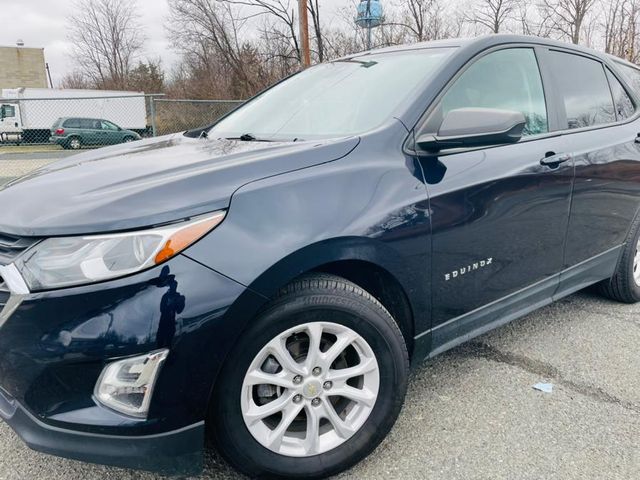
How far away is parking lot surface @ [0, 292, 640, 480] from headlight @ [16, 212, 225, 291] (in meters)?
0.88

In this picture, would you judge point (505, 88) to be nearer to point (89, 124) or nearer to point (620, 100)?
point (620, 100)

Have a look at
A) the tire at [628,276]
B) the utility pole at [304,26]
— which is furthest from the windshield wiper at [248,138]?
the utility pole at [304,26]

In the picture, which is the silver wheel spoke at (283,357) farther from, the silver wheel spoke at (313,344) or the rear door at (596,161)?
the rear door at (596,161)

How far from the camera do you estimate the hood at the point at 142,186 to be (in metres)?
1.54

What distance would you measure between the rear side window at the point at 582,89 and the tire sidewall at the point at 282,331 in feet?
5.93

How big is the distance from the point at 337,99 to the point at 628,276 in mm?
2355

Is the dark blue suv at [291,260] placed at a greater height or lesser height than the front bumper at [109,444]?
greater

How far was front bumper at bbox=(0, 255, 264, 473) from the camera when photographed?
146cm

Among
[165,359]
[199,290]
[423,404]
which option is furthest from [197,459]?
[423,404]

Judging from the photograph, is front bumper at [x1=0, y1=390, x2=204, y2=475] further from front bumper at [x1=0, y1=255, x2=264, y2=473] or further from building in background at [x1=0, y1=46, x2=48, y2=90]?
building in background at [x1=0, y1=46, x2=48, y2=90]

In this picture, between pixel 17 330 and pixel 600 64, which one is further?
pixel 600 64

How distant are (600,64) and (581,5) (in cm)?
2312

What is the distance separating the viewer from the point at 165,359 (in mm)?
1497

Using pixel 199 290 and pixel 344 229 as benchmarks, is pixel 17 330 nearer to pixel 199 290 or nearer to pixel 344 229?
pixel 199 290
